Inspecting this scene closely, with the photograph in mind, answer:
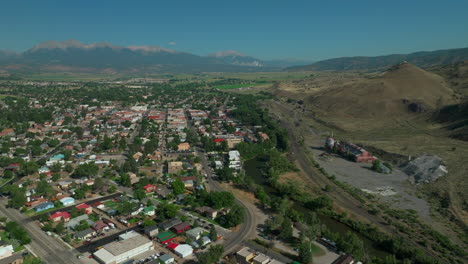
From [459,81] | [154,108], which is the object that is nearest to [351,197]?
[154,108]

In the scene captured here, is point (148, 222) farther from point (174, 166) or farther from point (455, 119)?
point (455, 119)

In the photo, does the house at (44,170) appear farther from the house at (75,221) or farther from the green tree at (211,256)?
the green tree at (211,256)

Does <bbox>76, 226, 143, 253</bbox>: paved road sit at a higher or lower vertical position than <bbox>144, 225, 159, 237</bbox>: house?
lower

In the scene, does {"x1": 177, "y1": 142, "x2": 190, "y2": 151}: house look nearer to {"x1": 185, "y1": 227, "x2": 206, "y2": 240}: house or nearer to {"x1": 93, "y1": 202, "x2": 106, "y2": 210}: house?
{"x1": 93, "y1": 202, "x2": 106, "y2": 210}: house

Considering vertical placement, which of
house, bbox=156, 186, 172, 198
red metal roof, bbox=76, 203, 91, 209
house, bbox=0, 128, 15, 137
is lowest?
house, bbox=156, 186, 172, 198

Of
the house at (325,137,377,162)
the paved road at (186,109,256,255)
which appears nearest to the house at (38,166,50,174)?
the paved road at (186,109,256,255)

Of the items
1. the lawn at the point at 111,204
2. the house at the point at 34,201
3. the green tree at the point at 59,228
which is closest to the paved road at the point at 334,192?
the lawn at the point at 111,204
